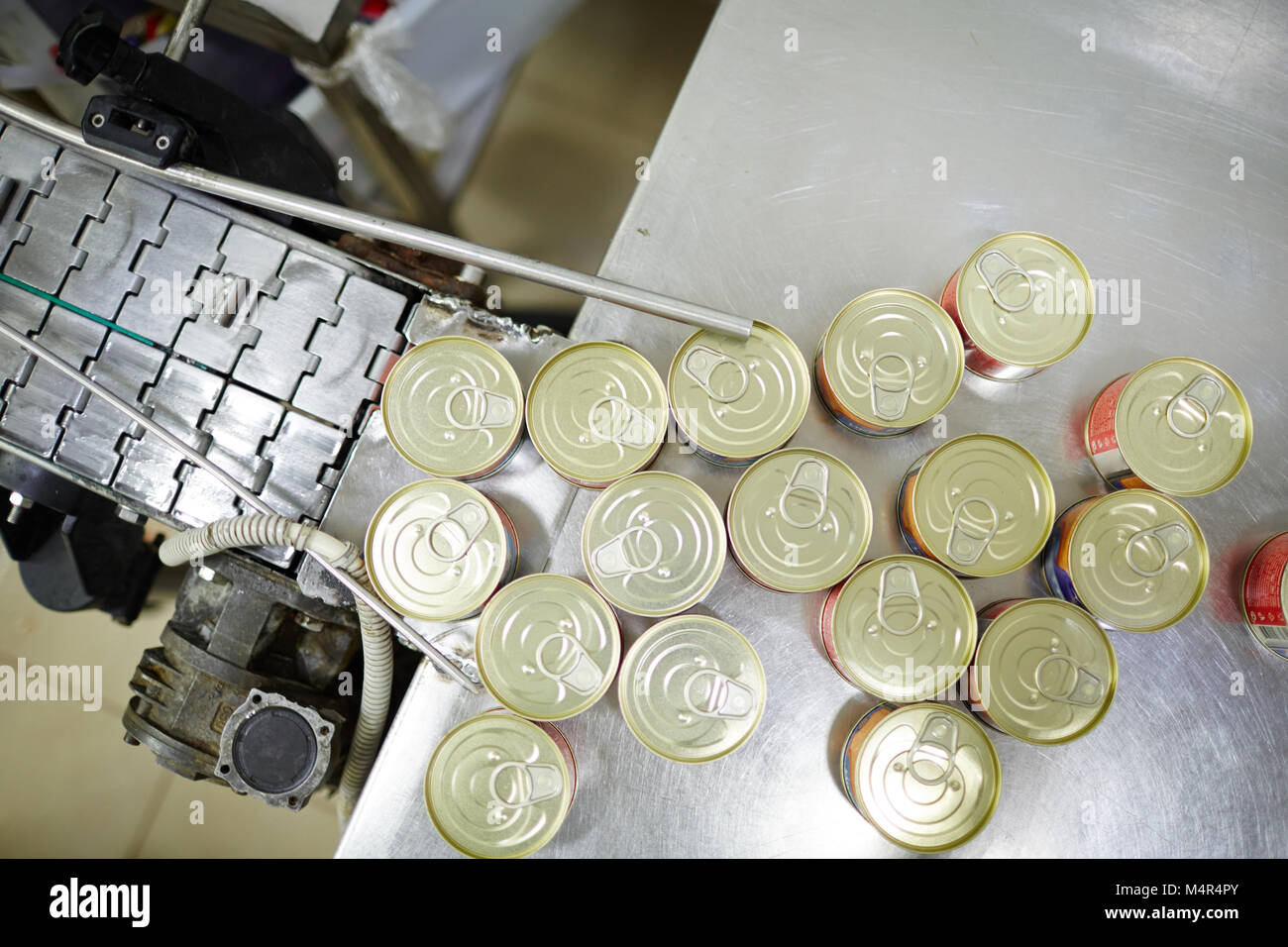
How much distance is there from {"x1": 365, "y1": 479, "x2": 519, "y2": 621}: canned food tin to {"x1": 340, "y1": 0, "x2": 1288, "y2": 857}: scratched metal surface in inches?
5.4

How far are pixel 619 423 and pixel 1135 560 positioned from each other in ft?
2.33

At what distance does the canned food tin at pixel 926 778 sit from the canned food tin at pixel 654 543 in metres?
0.32

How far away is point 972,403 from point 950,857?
0.66 meters

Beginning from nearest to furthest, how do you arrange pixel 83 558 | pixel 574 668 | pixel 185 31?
pixel 574 668 → pixel 185 31 → pixel 83 558

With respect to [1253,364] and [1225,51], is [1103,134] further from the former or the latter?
[1253,364]

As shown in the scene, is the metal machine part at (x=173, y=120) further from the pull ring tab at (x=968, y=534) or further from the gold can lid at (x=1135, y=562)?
the gold can lid at (x=1135, y=562)

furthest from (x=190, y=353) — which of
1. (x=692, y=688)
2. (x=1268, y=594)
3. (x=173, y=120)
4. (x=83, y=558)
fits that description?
(x=1268, y=594)

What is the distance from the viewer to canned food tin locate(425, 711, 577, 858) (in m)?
0.97

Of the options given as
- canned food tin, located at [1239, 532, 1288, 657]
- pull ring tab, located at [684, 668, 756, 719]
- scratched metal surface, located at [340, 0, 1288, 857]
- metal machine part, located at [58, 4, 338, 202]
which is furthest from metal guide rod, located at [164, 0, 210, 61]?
canned food tin, located at [1239, 532, 1288, 657]

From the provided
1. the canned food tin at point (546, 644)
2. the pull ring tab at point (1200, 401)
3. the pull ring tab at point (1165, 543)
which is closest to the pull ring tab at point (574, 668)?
the canned food tin at point (546, 644)

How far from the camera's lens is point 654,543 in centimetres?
98

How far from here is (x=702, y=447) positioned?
100 centimetres

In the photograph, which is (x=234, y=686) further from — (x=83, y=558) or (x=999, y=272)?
(x=999, y=272)
